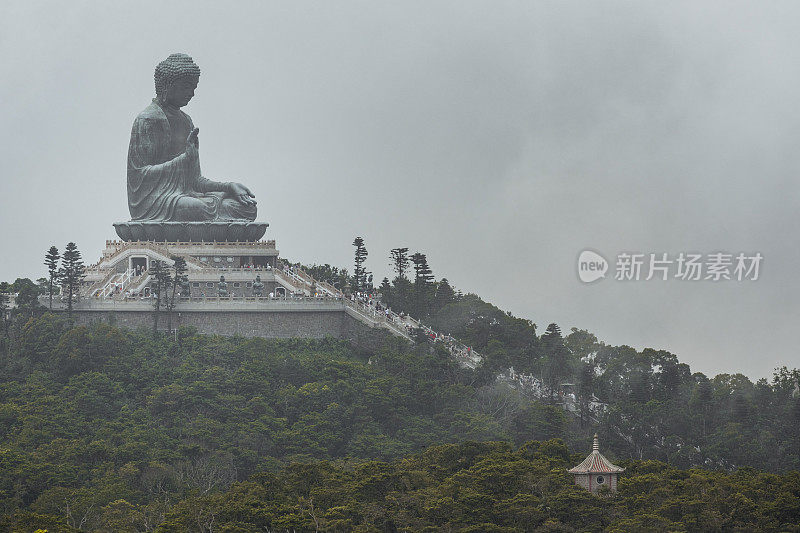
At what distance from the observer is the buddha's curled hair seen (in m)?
67.4

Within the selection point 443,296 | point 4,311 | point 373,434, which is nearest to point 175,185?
point 4,311

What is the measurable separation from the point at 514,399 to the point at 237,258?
11.6 metres

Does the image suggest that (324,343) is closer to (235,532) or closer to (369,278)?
(369,278)

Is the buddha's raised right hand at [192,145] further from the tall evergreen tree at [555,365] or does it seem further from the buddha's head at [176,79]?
the tall evergreen tree at [555,365]

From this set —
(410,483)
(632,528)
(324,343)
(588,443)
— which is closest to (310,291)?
(324,343)

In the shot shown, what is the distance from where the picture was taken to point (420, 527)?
47.2 meters

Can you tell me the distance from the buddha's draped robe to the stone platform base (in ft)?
1.55

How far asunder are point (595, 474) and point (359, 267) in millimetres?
20152

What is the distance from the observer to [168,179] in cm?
6769

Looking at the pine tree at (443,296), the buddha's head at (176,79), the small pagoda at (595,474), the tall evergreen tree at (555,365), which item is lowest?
the small pagoda at (595,474)

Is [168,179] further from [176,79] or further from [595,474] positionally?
[595,474]

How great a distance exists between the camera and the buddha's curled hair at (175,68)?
67375 millimetres

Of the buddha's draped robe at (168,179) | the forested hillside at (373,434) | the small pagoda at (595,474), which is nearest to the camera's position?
the forested hillside at (373,434)

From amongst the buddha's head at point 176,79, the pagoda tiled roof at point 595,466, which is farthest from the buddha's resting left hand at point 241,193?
Answer: the pagoda tiled roof at point 595,466
